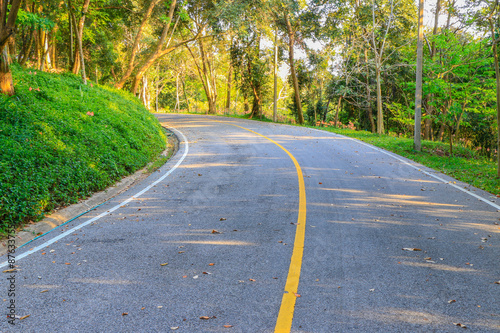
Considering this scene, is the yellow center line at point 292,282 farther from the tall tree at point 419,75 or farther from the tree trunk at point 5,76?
the tall tree at point 419,75

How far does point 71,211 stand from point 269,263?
4.18 metres

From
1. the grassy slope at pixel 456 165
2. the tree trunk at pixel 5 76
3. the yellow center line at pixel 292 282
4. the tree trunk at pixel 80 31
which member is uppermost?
the tree trunk at pixel 80 31

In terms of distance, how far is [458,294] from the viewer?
141 inches

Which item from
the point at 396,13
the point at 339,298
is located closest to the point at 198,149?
the point at 339,298

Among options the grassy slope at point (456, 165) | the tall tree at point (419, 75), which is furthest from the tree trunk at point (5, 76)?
the tall tree at point (419, 75)

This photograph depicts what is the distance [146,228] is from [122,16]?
74.6ft

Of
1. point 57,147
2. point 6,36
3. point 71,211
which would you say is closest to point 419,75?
point 57,147

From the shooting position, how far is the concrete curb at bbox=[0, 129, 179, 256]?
17.2 feet

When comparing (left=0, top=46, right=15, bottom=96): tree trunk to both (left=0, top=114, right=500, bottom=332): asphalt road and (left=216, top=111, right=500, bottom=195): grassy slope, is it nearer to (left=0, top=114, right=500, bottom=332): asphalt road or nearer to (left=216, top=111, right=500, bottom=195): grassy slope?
(left=0, top=114, right=500, bottom=332): asphalt road

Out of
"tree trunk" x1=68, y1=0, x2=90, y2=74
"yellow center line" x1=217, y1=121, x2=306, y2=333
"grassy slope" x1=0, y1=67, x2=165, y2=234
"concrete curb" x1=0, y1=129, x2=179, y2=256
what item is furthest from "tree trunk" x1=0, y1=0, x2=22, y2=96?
"yellow center line" x1=217, y1=121, x2=306, y2=333

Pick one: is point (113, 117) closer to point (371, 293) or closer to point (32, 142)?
point (32, 142)

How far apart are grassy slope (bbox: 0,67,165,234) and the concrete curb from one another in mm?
168

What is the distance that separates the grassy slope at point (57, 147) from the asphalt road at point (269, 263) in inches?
31.1

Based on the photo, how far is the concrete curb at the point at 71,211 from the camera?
5.24 meters
